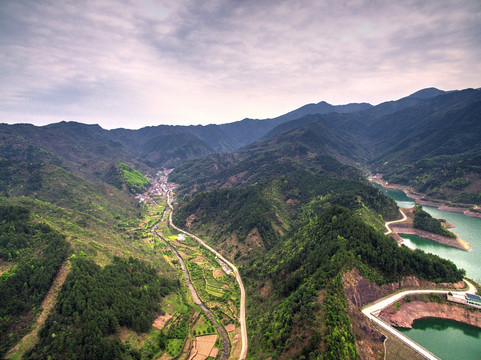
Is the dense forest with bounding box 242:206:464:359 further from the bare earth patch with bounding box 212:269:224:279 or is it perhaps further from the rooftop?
the bare earth patch with bounding box 212:269:224:279

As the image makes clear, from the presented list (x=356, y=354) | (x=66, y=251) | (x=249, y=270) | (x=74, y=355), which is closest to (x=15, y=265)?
(x=66, y=251)

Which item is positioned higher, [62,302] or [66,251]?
[66,251]

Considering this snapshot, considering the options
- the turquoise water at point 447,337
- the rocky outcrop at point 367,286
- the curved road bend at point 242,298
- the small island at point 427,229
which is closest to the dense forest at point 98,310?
the curved road bend at point 242,298

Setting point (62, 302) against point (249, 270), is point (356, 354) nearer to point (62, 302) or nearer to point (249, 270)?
point (249, 270)

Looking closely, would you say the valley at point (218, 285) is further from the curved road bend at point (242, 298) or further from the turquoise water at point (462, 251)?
the turquoise water at point (462, 251)

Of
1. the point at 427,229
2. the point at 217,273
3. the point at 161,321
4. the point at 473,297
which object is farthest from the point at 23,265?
the point at 427,229

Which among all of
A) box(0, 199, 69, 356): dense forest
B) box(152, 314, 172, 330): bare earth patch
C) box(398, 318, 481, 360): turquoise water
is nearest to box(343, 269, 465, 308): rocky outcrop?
box(398, 318, 481, 360): turquoise water
